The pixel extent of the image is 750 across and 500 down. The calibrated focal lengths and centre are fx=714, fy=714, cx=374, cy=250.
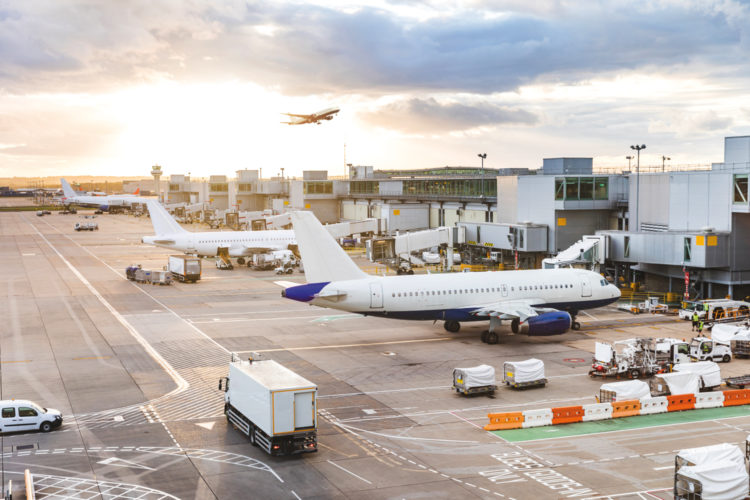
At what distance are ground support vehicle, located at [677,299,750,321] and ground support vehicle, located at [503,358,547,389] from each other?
24.4 metres

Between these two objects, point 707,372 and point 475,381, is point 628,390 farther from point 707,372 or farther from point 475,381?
point 475,381

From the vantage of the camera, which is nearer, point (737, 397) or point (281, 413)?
point (281, 413)

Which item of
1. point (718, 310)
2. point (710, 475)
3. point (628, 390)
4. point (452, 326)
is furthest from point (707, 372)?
point (718, 310)

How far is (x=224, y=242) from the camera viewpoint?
3784 inches

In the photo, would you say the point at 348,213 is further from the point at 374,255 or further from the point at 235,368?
the point at 235,368

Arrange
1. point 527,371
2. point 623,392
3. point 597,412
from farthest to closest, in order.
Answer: point 527,371, point 623,392, point 597,412

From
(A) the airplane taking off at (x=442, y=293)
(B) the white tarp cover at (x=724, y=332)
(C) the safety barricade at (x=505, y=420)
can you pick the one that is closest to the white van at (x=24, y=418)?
(A) the airplane taking off at (x=442, y=293)

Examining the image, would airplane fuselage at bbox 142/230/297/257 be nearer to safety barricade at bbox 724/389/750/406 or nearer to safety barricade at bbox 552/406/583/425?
safety barricade at bbox 552/406/583/425

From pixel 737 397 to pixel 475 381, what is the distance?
1293 cm

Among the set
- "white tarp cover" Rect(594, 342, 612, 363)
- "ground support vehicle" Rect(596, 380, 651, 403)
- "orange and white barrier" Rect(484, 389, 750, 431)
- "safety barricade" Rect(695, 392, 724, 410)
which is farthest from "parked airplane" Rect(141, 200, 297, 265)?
"safety barricade" Rect(695, 392, 724, 410)

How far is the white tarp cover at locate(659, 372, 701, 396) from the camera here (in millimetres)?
35938

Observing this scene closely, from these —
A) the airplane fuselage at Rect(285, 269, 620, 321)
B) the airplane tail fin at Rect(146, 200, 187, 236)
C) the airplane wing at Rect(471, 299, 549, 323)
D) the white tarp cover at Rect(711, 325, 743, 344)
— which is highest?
the airplane tail fin at Rect(146, 200, 187, 236)

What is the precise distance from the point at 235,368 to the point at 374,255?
189 feet

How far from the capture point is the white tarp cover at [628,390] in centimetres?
3438
